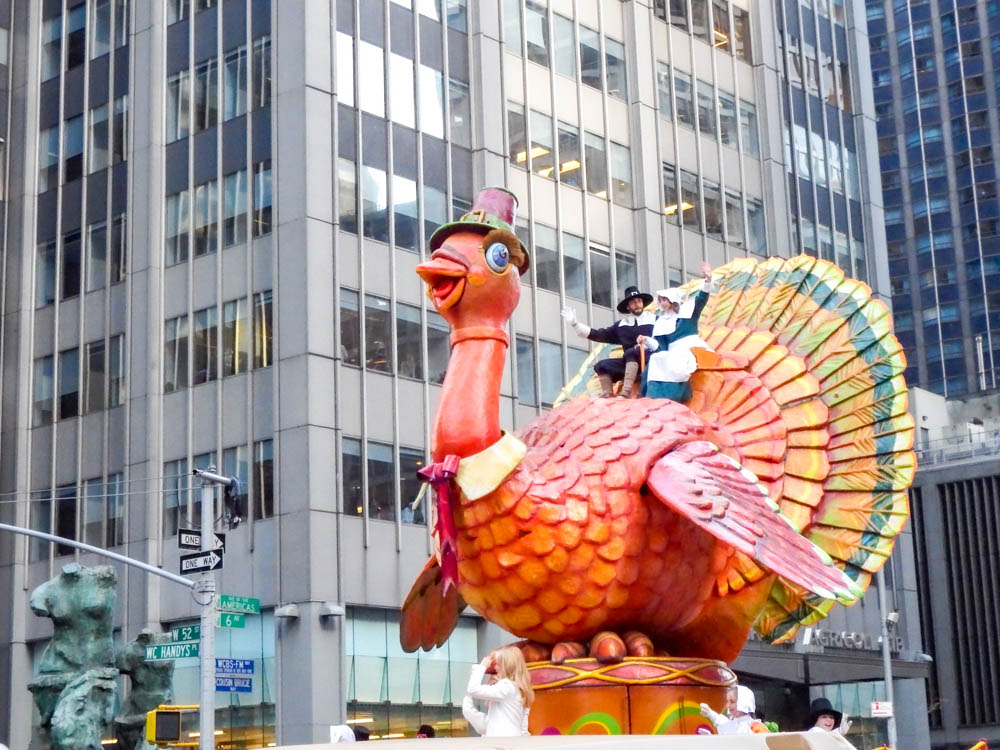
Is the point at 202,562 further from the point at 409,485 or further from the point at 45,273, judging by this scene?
the point at 45,273

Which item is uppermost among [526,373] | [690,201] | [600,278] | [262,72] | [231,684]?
[262,72]

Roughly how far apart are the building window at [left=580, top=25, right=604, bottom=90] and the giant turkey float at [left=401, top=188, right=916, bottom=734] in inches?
1016

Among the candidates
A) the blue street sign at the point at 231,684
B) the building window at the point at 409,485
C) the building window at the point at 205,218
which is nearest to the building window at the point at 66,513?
the building window at the point at 205,218

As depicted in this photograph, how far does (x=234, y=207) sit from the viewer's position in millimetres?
33656

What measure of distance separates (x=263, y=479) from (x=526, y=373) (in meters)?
6.70

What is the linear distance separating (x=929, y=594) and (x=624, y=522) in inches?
1837

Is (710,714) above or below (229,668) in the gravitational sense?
below

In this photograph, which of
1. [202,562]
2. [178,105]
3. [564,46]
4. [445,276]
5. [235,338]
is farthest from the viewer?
[564,46]

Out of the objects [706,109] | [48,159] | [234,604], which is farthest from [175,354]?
[706,109]

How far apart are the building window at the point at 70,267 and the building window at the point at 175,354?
12.4ft

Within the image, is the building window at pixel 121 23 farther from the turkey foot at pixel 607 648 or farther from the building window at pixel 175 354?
the turkey foot at pixel 607 648

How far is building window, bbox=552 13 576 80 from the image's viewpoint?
3741 cm

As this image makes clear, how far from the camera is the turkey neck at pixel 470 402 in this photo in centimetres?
1123

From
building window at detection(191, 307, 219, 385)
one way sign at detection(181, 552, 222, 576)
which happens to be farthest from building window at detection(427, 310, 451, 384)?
one way sign at detection(181, 552, 222, 576)
